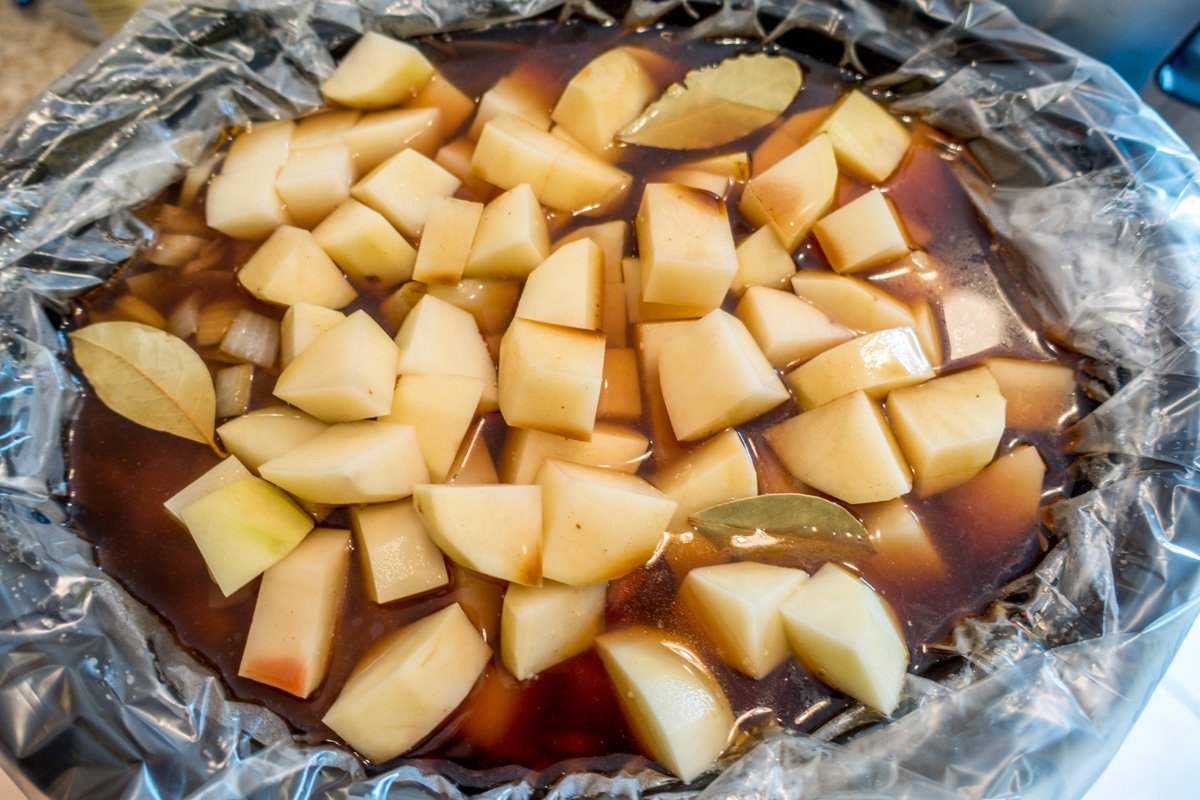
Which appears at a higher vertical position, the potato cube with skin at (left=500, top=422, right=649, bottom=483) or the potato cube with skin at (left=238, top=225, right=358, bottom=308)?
the potato cube with skin at (left=238, top=225, right=358, bottom=308)

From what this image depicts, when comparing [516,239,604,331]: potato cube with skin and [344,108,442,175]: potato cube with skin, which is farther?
[344,108,442,175]: potato cube with skin

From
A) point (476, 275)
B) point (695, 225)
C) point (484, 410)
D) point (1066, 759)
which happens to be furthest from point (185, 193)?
point (1066, 759)

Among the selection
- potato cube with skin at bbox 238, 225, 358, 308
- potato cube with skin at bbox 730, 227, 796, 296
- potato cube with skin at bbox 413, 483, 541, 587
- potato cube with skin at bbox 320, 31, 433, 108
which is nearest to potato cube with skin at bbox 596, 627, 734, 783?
potato cube with skin at bbox 413, 483, 541, 587

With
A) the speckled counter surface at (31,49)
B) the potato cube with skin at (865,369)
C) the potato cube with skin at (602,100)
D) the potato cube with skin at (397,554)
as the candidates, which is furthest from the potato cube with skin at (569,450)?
the speckled counter surface at (31,49)

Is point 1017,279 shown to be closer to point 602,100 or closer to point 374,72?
point 602,100

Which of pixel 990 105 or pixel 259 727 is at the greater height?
pixel 990 105

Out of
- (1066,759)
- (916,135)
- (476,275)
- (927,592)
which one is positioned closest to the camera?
(1066,759)

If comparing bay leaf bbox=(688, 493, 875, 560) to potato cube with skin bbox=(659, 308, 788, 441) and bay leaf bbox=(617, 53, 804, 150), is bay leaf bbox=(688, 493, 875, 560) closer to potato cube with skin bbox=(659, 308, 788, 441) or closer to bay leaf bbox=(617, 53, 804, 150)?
potato cube with skin bbox=(659, 308, 788, 441)

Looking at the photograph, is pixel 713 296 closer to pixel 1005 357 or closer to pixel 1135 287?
pixel 1005 357
